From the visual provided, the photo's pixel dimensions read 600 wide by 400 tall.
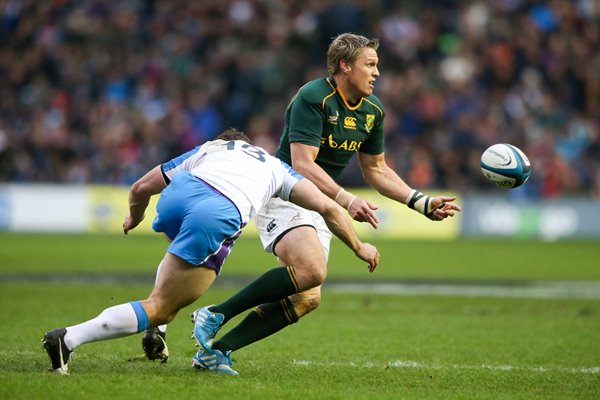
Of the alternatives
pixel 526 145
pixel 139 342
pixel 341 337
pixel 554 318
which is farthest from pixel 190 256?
pixel 526 145

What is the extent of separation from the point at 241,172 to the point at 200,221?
53 centimetres

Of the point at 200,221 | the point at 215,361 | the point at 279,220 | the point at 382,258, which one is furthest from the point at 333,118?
the point at 382,258

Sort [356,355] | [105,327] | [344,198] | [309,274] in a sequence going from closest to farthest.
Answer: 1. [105,327]
2. [309,274]
3. [344,198]
4. [356,355]

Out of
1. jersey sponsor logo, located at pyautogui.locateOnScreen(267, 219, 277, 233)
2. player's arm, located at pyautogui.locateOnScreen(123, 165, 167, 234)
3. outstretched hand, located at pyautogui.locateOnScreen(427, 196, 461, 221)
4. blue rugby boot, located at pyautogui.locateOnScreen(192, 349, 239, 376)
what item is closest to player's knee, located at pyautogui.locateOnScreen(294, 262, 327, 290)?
jersey sponsor logo, located at pyautogui.locateOnScreen(267, 219, 277, 233)

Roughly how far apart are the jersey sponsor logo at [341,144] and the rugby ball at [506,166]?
3.38ft

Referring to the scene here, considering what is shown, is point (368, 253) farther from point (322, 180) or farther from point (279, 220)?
point (279, 220)

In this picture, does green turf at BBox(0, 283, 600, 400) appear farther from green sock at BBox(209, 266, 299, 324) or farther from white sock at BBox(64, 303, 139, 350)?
green sock at BBox(209, 266, 299, 324)

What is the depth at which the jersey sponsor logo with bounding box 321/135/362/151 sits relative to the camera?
25.8 feet

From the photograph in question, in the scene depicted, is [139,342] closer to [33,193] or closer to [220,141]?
[220,141]

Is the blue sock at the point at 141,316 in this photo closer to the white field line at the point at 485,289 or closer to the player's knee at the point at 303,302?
the player's knee at the point at 303,302

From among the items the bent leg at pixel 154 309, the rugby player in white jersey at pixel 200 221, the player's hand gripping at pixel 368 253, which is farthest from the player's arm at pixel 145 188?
the player's hand gripping at pixel 368 253

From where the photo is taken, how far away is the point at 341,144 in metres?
7.93

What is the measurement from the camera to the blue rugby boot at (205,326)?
270 inches

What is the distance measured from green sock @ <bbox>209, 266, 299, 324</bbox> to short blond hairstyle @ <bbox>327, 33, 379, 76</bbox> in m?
1.78
